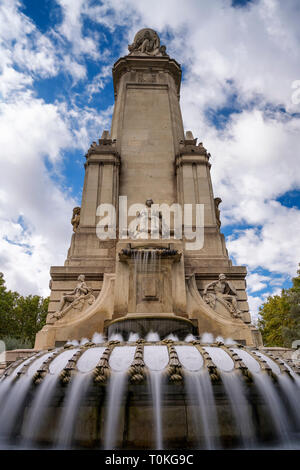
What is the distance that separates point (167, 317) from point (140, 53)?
18.9m

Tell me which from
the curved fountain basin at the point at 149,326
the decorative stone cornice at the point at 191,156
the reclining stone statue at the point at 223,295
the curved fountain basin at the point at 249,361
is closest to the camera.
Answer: the curved fountain basin at the point at 249,361

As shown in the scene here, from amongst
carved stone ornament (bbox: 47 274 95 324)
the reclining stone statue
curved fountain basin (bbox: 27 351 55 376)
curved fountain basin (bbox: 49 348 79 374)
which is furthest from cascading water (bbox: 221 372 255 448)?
carved stone ornament (bbox: 47 274 95 324)

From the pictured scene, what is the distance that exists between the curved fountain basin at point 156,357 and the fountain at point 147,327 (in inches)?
0.6

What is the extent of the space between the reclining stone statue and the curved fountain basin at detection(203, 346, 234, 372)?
504 centimetres

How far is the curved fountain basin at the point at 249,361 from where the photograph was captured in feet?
15.6

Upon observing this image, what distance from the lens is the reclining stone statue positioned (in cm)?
1023

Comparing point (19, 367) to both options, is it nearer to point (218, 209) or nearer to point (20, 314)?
point (218, 209)

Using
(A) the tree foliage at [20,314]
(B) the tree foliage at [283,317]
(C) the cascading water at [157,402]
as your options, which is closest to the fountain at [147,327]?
(C) the cascading water at [157,402]

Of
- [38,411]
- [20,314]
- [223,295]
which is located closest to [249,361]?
[38,411]

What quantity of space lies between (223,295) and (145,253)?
302cm

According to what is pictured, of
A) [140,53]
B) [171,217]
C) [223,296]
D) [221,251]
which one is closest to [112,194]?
[171,217]

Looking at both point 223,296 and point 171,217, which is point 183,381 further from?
point 171,217

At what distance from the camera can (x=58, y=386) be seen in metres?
4.41

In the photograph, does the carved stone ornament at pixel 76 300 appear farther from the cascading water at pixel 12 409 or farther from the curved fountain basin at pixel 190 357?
the curved fountain basin at pixel 190 357
